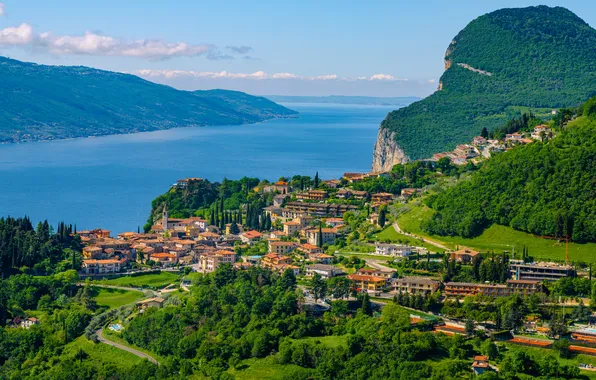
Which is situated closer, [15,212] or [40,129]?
[15,212]

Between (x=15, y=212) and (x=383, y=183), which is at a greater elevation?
(x=383, y=183)

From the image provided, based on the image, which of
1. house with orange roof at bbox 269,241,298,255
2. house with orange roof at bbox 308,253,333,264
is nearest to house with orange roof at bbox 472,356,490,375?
house with orange roof at bbox 308,253,333,264

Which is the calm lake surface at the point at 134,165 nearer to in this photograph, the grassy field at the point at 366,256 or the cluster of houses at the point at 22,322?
the grassy field at the point at 366,256

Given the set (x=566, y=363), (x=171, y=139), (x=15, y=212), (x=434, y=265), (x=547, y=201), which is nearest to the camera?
(x=566, y=363)

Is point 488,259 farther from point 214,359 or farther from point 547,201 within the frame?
point 214,359

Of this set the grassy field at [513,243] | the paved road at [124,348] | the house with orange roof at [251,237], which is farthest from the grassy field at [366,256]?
the paved road at [124,348]

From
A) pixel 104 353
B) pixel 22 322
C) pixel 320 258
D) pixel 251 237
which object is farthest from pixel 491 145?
pixel 104 353

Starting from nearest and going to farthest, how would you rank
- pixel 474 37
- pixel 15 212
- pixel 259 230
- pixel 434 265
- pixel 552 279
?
1. pixel 552 279
2. pixel 434 265
3. pixel 259 230
4. pixel 15 212
5. pixel 474 37

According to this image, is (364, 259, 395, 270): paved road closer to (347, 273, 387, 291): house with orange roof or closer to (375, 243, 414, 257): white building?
(375, 243, 414, 257): white building

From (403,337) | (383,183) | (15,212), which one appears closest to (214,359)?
(403,337)
